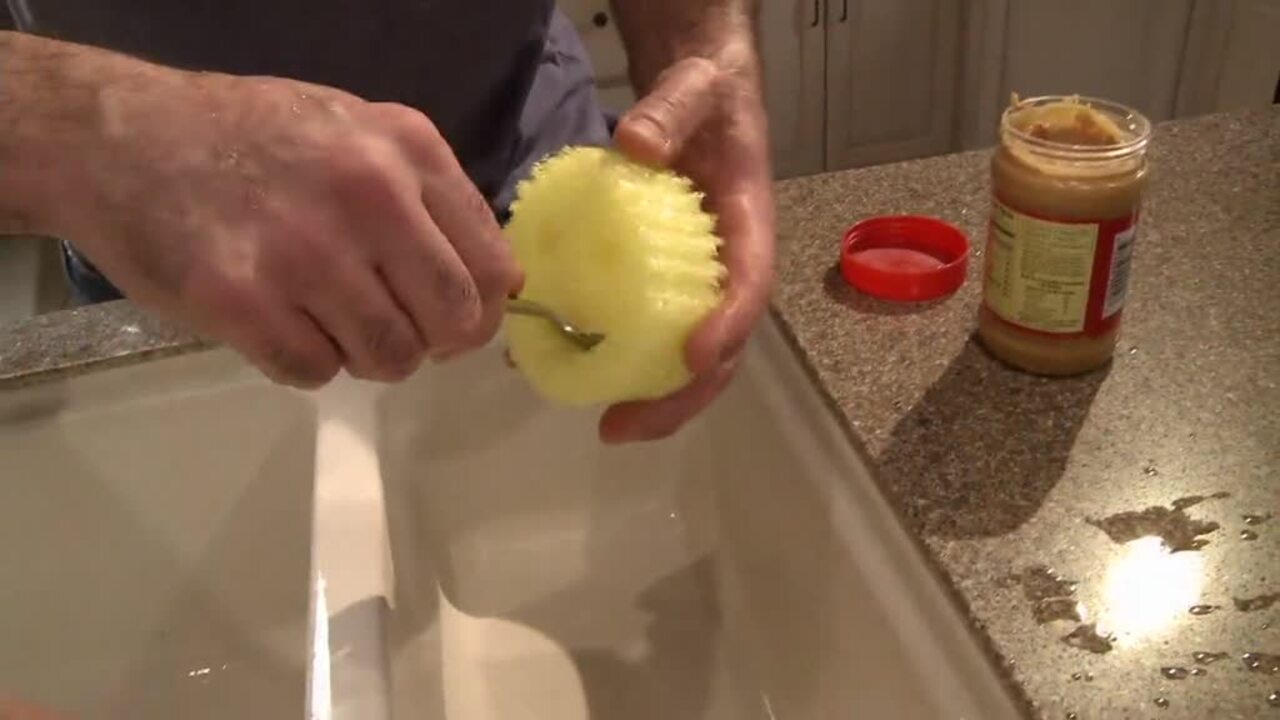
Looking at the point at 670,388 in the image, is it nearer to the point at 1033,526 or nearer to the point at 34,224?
the point at 1033,526

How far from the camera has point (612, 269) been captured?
0.51 metres

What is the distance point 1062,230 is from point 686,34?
0.93 feet

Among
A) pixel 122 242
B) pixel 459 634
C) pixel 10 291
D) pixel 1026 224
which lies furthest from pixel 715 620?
pixel 10 291

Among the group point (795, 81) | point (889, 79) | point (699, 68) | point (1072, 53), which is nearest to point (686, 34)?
point (699, 68)

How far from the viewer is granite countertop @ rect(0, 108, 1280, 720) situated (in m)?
0.46

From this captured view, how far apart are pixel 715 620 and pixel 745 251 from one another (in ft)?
0.77

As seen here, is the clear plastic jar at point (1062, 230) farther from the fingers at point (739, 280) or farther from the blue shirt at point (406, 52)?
the blue shirt at point (406, 52)

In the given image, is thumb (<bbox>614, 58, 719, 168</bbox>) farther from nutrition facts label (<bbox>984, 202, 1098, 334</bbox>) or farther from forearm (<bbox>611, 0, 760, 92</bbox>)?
nutrition facts label (<bbox>984, 202, 1098, 334</bbox>)

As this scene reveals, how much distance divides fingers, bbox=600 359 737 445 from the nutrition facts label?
136 millimetres

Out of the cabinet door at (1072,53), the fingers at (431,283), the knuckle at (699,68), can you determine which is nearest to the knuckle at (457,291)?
the fingers at (431,283)

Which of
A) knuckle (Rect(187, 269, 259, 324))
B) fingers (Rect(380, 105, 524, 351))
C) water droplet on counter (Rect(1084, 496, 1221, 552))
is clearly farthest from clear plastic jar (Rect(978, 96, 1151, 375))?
knuckle (Rect(187, 269, 259, 324))

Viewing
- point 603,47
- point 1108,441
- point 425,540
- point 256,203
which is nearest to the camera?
point 256,203

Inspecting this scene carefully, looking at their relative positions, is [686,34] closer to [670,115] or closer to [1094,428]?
[670,115]

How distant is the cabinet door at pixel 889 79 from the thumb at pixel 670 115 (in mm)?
1422
